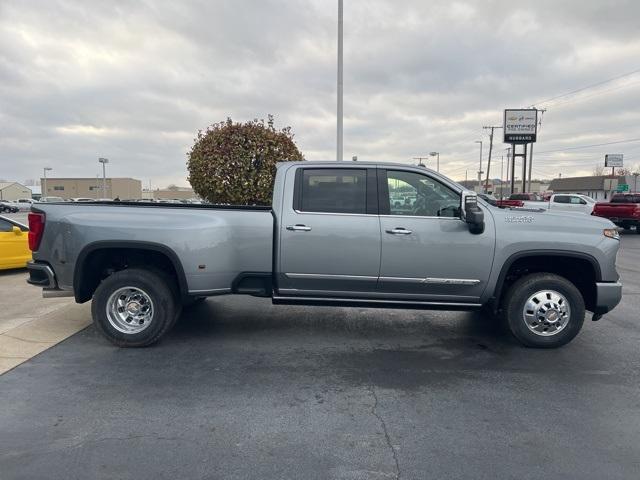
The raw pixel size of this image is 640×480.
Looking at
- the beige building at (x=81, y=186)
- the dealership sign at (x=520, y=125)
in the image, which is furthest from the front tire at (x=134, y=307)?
the beige building at (x=81, y=186)

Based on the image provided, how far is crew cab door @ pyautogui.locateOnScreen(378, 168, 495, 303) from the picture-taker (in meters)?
4.88

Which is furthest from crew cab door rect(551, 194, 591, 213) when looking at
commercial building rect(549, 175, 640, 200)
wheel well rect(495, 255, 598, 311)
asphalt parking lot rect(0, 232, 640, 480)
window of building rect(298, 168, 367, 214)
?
commercial building rect(549, 175, 640, 200)

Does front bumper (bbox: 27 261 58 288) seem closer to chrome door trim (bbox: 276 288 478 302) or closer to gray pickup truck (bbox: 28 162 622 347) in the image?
gray pickup truck (bbox: 28 162 622 347)

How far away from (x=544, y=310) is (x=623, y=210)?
61.5 feet

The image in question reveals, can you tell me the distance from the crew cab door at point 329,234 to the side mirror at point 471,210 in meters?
0.89

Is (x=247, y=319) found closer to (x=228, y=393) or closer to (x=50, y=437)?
(x=228, y=393)

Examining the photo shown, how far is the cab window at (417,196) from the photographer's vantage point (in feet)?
16.4

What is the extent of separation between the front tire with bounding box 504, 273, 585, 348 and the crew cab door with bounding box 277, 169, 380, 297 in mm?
1560

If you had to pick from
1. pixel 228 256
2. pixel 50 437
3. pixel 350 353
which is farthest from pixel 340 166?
pixel 50 437

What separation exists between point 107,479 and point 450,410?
2.50 metres

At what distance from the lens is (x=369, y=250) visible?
493 cm

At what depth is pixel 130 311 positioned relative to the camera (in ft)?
16.8

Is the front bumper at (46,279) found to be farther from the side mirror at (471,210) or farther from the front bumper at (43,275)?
the side mirror at (471,210)

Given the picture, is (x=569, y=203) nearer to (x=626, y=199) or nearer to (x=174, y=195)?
(x=626, y=199)
